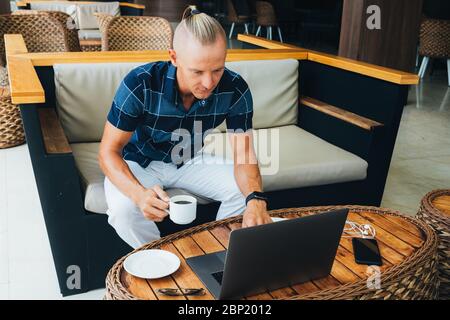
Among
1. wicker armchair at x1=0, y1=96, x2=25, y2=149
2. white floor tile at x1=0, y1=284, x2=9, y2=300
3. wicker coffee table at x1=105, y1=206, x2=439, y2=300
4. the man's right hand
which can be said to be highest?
the man's right hand

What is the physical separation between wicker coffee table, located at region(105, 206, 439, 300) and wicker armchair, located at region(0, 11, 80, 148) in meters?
2.56

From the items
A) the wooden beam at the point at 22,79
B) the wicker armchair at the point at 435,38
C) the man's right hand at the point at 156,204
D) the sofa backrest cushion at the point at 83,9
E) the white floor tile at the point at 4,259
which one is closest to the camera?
the man's right hand at the point at 156,204

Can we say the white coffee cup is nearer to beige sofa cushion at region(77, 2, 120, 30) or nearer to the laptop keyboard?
the laptop keyboard

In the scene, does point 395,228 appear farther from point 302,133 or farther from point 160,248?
point 302,133

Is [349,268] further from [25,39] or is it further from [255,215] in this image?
[25,39]

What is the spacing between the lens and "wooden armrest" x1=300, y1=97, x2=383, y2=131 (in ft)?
8.26

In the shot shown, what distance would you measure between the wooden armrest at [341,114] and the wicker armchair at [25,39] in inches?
84.7

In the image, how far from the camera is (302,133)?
284 cm

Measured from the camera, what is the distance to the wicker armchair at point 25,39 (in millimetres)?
3537

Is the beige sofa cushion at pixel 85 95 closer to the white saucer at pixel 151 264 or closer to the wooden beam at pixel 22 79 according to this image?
the wooden beam at pixel 22 79

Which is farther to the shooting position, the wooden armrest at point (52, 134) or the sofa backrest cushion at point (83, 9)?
the sofa backrest cushion at point (83, 9)

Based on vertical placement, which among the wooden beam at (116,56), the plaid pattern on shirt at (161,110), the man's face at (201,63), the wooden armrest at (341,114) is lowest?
the wooden armrest at (341,114)

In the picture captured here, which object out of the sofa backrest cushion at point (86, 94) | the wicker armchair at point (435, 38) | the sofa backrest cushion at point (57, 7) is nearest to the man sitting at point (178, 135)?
the sofa backrest cushion at point (86, 94)

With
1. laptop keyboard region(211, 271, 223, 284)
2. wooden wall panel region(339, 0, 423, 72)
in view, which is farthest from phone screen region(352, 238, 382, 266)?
wooden wall panel region(339, 0, 423, 72)
